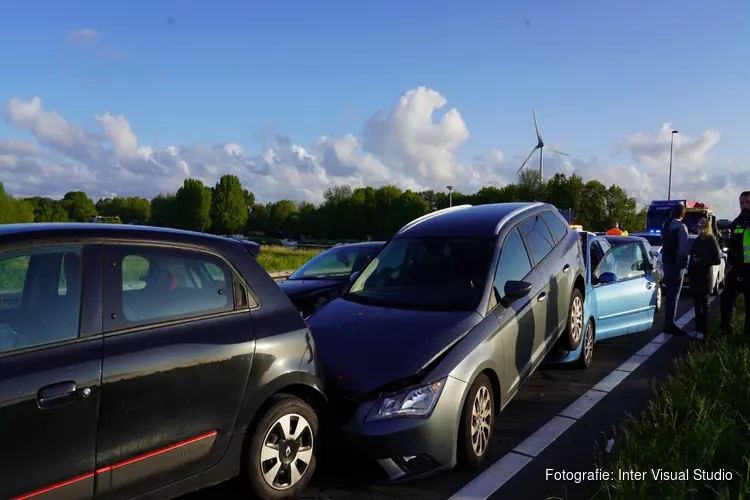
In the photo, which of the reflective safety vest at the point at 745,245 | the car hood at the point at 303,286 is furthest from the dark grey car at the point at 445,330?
the reflective safety vest at the point at 745,245

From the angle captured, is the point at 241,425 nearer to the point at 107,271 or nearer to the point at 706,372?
the point at 107,271

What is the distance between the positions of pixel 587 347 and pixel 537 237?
1762 millimetres

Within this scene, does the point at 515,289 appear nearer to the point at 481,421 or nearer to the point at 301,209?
the point at 481,421

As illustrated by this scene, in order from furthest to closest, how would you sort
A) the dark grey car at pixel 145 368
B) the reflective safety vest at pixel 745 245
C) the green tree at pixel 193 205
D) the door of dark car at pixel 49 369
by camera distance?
1. the green tree at pixel 193 205
2. the reflective safety vest at pixel 745 245
3. the dark grey car at pixel 145 368
4. the door of dark car at pixel 49 369

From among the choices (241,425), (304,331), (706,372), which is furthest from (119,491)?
(706,372)

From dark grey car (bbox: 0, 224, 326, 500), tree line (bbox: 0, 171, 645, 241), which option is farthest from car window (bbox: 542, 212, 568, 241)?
tree line (bbox: 0, 171, 645, 241)

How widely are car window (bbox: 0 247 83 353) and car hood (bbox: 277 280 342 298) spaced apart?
483cm

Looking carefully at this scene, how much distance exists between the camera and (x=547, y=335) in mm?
5535

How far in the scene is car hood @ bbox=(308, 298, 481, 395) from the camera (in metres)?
3.89

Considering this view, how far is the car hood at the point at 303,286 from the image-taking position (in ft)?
26.1

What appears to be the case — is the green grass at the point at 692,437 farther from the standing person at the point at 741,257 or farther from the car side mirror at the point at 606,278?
the standing person at the point at 741,257

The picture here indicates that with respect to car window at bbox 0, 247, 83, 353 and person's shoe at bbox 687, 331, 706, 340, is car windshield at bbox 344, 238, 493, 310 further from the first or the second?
person's shoe at bbox 687, 331, 706, 340

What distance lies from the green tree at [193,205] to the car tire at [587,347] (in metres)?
113

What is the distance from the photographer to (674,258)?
873 cm
